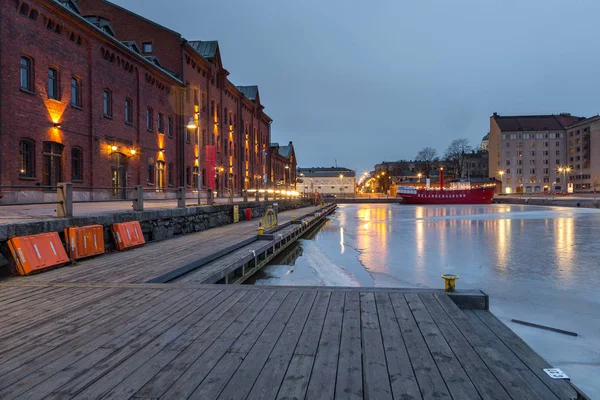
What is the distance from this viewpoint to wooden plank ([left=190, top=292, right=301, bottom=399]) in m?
2.89

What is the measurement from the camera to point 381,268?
12.7 m

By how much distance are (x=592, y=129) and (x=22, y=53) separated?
10959cm

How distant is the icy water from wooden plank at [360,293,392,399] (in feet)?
8.41

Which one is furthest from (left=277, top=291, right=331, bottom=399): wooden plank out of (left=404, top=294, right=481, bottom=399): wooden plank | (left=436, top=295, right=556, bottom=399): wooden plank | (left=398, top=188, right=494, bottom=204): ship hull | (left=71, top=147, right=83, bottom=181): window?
(left=398, top=188, right=494, bottom=204): ship hull

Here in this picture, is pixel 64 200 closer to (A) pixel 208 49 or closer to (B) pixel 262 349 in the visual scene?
(B) pixel 262 349

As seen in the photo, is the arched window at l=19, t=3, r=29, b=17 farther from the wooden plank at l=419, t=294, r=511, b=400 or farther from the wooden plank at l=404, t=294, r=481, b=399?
the wooden plank at l=419, t=294, r=511, b=400

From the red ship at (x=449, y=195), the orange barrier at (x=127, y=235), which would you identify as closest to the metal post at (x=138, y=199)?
the orange barrier at (x=127, y=235)

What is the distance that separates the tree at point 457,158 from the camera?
4621 inches

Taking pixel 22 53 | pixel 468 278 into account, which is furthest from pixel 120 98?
pixel 468 278

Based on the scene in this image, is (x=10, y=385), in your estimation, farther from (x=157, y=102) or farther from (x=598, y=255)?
(x=157, y=102)

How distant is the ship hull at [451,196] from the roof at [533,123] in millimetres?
40796

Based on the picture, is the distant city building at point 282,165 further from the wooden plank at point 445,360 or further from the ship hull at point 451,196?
the wooden plank at point 445,360

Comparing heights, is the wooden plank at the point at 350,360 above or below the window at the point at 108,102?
below

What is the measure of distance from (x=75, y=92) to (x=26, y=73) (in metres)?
3.22
